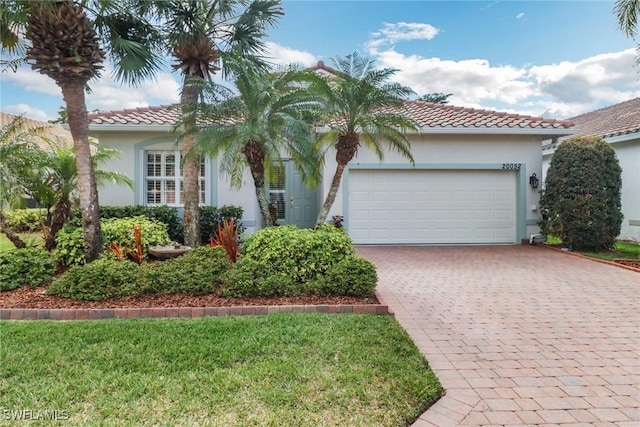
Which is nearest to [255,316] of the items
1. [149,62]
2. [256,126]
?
[256,126]

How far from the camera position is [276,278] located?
19.6 ft

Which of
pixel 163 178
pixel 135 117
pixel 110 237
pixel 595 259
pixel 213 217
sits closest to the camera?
pixel 110 237

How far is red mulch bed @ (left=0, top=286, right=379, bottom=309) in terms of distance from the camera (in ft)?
18.1

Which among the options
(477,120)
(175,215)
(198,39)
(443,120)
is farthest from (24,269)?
(477,120)

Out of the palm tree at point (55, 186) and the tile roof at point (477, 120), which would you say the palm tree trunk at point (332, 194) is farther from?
the palm tree at point (55, 186)

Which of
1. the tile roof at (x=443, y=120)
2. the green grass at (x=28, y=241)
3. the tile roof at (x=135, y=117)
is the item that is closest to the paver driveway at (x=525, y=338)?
the tile roof at (x=443, y=120)

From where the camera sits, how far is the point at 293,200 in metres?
13.2

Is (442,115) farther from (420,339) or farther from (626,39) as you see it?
(420,339)

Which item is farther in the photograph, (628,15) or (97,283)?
(628,15)

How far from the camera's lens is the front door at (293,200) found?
1307 cm

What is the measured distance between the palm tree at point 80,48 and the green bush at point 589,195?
38.3 ft

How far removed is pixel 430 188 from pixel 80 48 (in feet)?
33.7

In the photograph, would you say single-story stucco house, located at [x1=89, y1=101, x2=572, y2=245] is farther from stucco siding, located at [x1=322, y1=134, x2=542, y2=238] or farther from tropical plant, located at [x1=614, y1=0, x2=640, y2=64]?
tropical plant, located at [x1=614, y1=0, x2=640, y2=64]

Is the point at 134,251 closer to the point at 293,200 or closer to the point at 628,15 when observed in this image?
the point at 293,200
